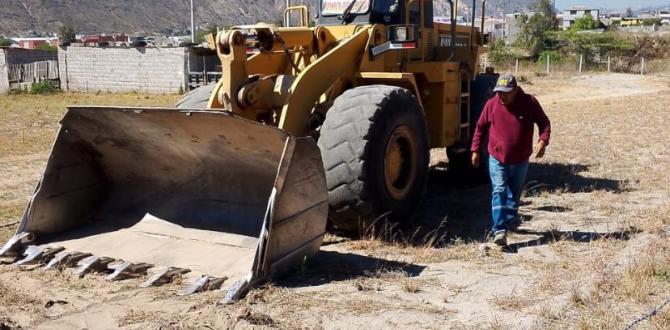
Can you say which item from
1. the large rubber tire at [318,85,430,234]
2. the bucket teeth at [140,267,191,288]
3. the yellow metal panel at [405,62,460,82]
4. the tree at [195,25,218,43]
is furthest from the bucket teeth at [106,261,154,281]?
the yellow metal panel at [405,62,460,82]

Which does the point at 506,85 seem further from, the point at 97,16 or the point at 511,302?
the point at 97,16

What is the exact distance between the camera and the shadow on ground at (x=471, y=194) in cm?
794

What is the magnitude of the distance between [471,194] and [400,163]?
2492mm

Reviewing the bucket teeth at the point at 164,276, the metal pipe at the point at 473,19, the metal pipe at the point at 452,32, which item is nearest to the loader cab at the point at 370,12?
the metal pipe at the point at 452,32

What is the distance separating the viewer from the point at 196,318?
520 cm

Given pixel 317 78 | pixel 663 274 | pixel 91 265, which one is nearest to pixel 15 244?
pixel 91 265

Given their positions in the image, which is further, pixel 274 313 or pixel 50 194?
pixel 50 194

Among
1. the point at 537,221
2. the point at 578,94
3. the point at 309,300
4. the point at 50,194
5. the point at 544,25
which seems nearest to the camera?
the point at 309,300

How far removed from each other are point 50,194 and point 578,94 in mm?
26488

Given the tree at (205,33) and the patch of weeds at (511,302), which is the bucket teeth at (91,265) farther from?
the patch of weeds at (511,302)

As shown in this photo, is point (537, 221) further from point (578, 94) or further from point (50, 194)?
point (578, 94)

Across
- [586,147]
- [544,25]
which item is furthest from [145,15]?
[586,147]

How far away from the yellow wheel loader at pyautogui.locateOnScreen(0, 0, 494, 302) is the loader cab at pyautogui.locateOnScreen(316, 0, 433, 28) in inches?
12.6

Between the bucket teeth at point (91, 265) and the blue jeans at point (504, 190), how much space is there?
10.4 ft
